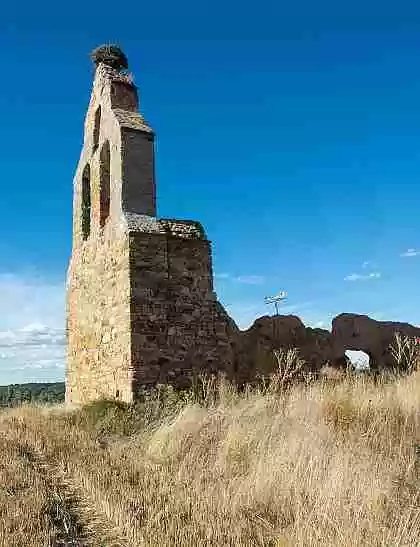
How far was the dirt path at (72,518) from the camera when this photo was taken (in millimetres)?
4004

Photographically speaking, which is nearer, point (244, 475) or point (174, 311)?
point (244, 475)

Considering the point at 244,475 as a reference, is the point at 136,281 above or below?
above

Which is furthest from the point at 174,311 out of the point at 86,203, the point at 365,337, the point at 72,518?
the point at 365,337

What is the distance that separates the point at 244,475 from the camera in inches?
207

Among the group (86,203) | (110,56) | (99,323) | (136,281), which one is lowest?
(99,323)

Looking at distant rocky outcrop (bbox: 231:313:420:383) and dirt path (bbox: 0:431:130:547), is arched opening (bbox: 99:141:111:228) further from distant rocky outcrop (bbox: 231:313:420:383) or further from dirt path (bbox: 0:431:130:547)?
dirt path (bbox: 0:431:130:547)

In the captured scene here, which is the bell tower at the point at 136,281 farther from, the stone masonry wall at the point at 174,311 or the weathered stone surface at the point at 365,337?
the weathered stone surface at the point at 365,337

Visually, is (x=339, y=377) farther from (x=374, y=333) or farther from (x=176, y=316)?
(x=374, y=333)

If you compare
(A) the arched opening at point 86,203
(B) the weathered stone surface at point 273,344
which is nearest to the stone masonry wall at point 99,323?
(A) the arched opening at point 86,203

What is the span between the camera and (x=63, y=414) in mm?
10461

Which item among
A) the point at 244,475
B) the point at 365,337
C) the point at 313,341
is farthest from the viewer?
the point at 365,337

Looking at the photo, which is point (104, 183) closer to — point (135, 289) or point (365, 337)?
point (135, 289)

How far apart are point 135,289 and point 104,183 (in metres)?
3.82

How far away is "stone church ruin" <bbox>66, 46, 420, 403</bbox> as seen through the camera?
34.7ft
